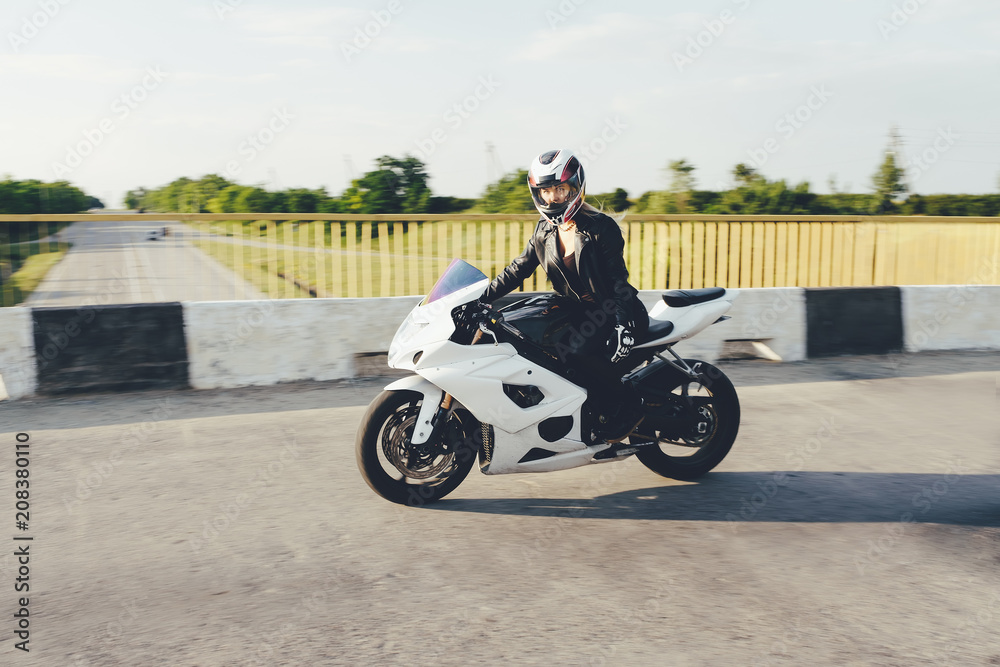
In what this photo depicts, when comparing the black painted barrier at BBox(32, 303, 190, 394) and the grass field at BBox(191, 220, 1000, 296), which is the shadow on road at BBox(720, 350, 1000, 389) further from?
the black painted barrier at BBox(32, 303, 190, 394)

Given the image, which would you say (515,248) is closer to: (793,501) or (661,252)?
(661,252)

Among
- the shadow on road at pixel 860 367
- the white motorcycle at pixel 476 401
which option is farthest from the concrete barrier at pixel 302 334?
the white motorcycle at pixel 476 401

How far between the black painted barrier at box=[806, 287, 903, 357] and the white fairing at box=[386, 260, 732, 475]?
17.3ft

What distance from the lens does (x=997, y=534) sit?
14.0 ft

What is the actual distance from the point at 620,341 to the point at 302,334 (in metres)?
4.09

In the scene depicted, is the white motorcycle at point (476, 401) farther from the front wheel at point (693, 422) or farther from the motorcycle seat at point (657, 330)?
the front wheel at point (693, 422)

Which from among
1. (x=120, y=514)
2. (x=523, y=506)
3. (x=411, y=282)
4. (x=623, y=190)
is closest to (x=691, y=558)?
(x=523, y=506)

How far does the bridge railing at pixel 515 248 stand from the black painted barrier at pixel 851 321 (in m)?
1.76

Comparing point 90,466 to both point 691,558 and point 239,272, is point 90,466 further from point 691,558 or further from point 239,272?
point 691,558

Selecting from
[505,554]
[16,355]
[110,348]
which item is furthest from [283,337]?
[505,554]

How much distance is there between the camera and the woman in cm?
457

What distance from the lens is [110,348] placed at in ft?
23.9

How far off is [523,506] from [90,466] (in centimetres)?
284

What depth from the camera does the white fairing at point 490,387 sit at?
4414mm
